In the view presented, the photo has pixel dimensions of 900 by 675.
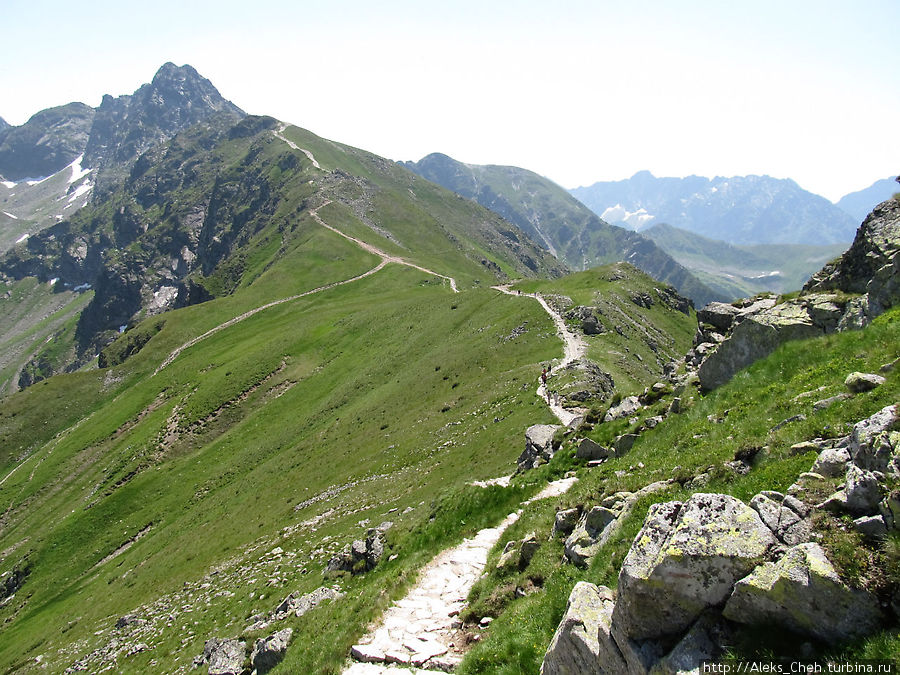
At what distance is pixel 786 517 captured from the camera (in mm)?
8172

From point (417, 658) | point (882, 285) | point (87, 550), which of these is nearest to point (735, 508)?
point (417, 658)

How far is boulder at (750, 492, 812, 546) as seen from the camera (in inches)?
308

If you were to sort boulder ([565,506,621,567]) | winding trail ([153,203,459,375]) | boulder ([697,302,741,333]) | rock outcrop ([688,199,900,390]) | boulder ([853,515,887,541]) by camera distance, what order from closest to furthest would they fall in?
boulder ([853,515,887,541])
boulder ([565,506,621,567])
rock outcrop ([688,199,900,390])
boulder ([697,302,741,333])
winding trail ([153,203,459,375])

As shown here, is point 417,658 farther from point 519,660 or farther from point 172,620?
point 172,620

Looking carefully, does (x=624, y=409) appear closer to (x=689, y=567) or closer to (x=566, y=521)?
(x=566, y=521)

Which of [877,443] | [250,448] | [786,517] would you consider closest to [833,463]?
[877,443]

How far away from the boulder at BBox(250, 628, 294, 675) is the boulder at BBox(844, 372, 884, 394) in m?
22.9

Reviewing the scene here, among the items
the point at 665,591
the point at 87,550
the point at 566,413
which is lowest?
the point at 87,550

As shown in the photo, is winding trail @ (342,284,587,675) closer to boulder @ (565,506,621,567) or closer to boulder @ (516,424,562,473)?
boulder @ (565,506,621,567)

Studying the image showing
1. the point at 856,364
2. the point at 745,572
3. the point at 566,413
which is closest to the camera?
the point at 745,572

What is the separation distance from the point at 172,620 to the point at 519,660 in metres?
33.7

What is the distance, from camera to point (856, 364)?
15.4 meters

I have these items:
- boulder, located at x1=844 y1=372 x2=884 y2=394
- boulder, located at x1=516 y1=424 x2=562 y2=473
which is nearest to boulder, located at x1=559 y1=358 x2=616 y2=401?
boulder, located at x1=516 y1=424 x2=562 y2=473

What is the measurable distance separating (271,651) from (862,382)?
23.9 m
